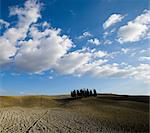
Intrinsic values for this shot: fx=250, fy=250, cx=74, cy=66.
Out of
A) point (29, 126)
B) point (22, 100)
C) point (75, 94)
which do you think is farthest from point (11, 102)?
point (29, 126)

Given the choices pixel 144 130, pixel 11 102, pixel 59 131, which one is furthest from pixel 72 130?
pixel 11 102

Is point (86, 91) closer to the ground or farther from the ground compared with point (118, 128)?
farther from the ground

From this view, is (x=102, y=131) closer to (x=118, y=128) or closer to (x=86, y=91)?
(x=118, y=128)

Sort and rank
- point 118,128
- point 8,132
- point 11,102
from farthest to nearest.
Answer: point 11,102 < point 118,128 < point 8,132

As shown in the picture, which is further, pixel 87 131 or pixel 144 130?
pixel 144 130

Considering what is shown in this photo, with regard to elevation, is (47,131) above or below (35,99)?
below

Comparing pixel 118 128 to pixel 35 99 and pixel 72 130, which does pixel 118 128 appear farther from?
pixel 35 99

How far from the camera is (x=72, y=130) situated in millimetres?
19438

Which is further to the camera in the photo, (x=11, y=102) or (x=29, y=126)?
(x=11, y=102)

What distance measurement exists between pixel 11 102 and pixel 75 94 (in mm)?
26963

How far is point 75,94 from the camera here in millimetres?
78938

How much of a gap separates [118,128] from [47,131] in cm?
683

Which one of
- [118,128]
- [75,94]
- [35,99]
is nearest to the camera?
[118,128]

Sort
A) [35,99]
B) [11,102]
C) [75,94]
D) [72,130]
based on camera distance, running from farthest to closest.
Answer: [75,94], [35,99], [11,102], [72,130]
